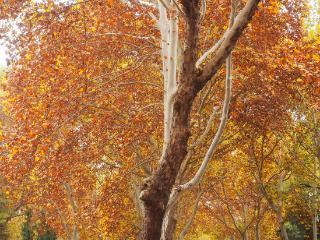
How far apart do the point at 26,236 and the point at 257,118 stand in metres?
30.8

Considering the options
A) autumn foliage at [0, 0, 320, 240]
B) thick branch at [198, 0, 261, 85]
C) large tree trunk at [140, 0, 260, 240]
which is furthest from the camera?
autumn foliage at [0, 0, 320, 240]

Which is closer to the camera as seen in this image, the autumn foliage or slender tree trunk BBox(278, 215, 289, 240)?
the autumn foliage

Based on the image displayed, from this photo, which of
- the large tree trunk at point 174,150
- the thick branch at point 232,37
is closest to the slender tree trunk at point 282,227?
the large tree trunk at point 174,150

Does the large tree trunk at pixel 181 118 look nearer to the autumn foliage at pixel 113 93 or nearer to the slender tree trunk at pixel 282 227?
the autumn foliage at pixel 113 93

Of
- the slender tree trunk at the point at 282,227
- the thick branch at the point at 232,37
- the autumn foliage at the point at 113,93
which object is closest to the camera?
the thick branch at the point at 232,37

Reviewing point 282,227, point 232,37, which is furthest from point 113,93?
point 282,227

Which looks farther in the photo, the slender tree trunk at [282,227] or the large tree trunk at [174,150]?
the slender tree trunk at [282,227]

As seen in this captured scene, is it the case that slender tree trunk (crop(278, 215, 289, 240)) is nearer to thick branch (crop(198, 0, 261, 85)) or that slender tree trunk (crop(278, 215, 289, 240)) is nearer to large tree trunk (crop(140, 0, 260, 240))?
large tree trunk (crop(140, 0, 260, 240))

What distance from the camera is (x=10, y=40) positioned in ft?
27.4

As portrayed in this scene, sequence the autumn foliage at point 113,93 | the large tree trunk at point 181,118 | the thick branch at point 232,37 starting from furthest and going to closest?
1. the autumn foliage at point 113,93
2. the large tree trunk at point 181,118
3. the thick branch at point 232,37

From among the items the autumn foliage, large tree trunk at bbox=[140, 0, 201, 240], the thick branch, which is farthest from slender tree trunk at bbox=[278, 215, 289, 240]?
the thick branch

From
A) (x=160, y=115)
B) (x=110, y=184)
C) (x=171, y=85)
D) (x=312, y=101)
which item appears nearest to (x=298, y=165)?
(x=312, y=101)

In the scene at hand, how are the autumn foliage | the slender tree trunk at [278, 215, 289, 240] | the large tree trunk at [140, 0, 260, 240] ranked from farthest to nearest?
1. the slender tree trunk at [278, 215, 289, 240]
2. the autumn foliage
3. the large tree trunk at [140, 0, 260, 240]

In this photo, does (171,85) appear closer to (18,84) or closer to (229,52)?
(229,52)
